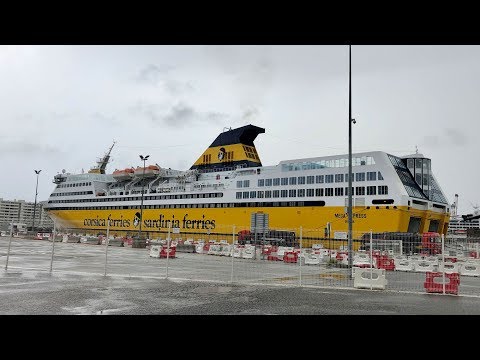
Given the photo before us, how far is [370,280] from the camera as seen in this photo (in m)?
12.5

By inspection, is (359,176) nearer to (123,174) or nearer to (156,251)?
(156,251)

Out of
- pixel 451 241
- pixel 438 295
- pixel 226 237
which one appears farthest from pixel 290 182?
pixel 438 295

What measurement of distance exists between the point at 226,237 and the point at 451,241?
94.0 ft

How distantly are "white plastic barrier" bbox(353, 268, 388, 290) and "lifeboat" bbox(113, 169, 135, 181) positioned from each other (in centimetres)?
6277

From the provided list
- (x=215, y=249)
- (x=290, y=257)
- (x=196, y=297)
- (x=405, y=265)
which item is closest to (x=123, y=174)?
(x=215, y=249)

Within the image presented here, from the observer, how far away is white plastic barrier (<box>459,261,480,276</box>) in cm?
1932

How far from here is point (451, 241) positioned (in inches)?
746

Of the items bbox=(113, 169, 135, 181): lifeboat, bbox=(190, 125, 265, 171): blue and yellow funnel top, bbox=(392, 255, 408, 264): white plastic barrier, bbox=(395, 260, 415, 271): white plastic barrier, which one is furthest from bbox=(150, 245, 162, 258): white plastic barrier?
bbox=(113, 169, 135, 181): lifeboat

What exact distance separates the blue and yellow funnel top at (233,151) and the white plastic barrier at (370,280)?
45.3 metres

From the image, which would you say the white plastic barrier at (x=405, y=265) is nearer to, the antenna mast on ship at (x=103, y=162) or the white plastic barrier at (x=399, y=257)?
the white plastic barrier at (x=399, y=257)

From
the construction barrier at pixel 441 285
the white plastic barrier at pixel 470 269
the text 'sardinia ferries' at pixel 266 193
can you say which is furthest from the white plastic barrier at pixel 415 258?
the text 'sardinia ferries' at pixel 266 193

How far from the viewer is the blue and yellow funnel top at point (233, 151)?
5837cm

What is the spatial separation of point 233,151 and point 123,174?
24.4 metres
